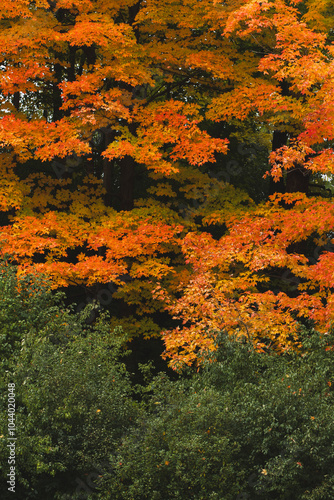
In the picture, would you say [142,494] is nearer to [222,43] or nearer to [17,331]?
[17,331]

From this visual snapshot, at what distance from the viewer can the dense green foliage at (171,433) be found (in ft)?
24.5

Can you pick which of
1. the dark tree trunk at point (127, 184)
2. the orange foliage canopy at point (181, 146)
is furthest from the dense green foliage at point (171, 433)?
the dark tree trunk at point (127, 184)

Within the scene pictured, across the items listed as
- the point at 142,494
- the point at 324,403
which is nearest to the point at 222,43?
the point at 324,403

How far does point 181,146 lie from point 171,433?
8.49 metres

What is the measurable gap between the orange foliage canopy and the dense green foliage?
8.78ft

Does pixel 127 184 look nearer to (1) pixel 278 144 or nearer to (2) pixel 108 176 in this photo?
(2) pixel 108 176

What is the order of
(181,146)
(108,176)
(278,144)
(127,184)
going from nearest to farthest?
(181,146) → (127,184) → (278,144) → (108,176)

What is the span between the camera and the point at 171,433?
791 cm

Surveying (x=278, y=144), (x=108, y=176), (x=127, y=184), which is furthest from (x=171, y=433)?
(x=278, y=144)

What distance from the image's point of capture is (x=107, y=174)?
61.0 ft

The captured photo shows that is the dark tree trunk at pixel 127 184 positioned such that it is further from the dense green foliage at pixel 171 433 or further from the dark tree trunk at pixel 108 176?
the dense green foliage at pixel 171 433

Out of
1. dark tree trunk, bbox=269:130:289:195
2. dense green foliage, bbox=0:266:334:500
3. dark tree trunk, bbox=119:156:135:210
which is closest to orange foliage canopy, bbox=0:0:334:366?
dark tree trunk, bbox=119:156:135:210

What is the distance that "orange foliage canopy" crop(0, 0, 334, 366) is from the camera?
1255cm

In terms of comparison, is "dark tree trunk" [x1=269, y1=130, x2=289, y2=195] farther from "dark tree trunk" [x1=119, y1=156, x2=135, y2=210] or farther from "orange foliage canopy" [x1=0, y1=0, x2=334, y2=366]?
"dark tree trunk" [x1=119, y1=156, x2=135, y2=210]
